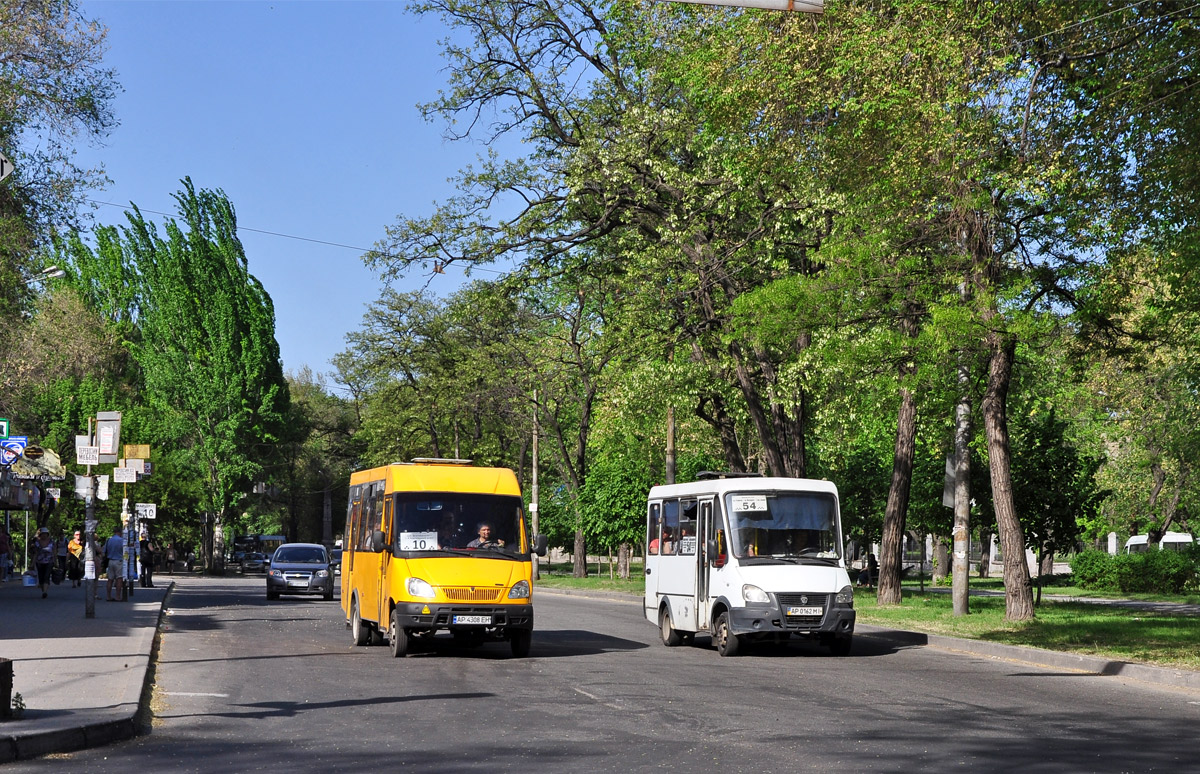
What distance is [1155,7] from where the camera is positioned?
667 inches

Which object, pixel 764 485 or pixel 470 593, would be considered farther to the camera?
pixel 764 485

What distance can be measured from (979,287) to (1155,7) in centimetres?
653

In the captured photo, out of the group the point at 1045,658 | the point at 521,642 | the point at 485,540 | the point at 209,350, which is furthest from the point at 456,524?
the point at 209,350

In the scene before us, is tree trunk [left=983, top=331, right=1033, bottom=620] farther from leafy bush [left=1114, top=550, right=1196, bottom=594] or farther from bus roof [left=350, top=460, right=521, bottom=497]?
leafy bush [left=1114, top=550, right=1196, bottom=594]

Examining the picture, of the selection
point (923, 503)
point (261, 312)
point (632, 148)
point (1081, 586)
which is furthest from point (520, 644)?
point (261, 312)

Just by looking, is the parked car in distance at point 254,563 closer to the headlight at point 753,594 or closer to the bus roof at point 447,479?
the bus roof at point 447,479

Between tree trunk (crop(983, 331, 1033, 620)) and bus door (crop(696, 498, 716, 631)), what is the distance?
585cm

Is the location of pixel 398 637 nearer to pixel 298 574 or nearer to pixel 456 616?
pixel 456 616

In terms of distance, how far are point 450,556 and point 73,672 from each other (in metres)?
5.34

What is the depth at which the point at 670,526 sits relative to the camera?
891 inches

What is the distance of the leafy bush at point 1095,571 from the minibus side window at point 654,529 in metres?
27.5

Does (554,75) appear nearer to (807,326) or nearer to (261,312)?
(807,326)

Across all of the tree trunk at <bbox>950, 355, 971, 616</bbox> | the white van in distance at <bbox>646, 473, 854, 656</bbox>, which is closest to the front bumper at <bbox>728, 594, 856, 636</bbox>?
the white van in distance at <bbox>646, 473, 854, 656</bbox>

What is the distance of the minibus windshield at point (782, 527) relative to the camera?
20.0 m
